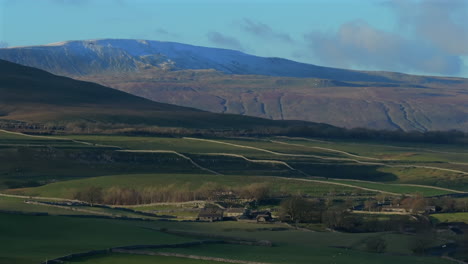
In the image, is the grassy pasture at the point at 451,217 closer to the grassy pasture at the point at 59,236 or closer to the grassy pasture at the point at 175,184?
the grassy pasture at the point at 175,184

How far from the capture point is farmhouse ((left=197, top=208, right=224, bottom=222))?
2741 inches

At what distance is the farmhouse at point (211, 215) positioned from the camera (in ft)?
228

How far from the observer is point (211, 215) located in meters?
70.9

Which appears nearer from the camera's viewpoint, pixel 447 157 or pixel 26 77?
pixel 447 157

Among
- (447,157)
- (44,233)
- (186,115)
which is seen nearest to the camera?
(44,233)

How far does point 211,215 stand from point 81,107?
103225 mm

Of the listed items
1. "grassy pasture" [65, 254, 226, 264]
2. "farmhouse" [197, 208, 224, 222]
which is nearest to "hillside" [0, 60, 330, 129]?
"farmhouse" [197, 208, 224, 222]

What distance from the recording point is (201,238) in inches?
2276

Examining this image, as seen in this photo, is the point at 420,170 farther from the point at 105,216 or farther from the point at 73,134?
the point at 105,216

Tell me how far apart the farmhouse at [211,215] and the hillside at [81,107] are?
73948 mm

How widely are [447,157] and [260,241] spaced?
73.0 meters

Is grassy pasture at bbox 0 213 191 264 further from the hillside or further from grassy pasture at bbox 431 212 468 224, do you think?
the hillside

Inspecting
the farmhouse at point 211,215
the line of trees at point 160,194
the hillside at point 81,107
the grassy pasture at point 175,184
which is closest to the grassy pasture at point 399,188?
the grassy pasture at point 175,184

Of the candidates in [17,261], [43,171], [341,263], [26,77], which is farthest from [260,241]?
[26,77]
